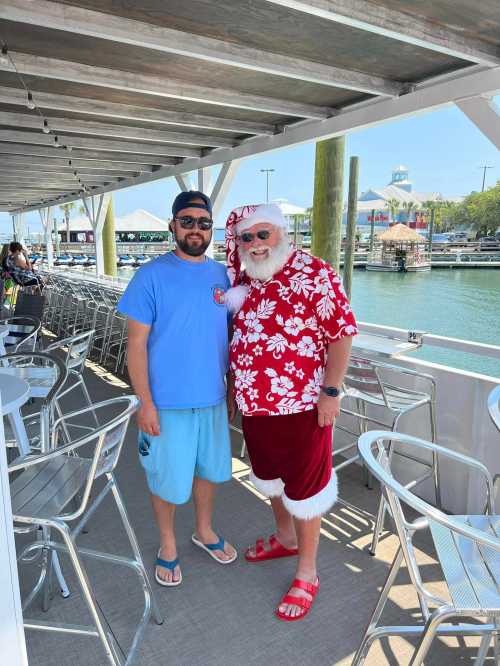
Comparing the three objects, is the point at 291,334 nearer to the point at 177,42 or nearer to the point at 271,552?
the point at 271,552

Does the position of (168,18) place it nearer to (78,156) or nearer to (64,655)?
(64,655)

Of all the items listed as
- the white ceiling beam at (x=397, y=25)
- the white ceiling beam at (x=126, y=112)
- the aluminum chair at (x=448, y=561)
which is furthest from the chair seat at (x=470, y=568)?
the white ceiling beam at (x=126, y=112)

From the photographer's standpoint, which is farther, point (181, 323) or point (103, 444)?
point (181, 323)

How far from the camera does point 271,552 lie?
7.31ft

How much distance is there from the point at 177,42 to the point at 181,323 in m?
1.79

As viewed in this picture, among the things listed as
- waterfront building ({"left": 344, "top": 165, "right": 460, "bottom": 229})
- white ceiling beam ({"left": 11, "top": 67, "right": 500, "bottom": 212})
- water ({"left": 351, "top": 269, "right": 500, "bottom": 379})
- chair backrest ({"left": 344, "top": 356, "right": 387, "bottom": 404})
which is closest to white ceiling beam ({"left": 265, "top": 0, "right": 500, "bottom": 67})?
white ceiling beam ({"left": 11, "top": 67, "right": 500, "bottom": 212})

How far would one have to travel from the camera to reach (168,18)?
8.34 feet

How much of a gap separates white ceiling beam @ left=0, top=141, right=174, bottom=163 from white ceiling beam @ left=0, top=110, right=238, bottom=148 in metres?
1.03

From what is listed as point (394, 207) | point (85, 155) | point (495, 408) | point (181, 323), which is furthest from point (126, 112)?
point (394, 207)

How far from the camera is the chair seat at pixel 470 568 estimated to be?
1147 mm

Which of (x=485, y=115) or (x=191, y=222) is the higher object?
(x=485, y=115)

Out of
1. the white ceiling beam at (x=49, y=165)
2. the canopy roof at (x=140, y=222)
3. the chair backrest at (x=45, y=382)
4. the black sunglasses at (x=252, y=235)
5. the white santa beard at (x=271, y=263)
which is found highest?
the white ceiling beam at (x=49, y=165)

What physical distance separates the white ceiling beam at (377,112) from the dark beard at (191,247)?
229cm

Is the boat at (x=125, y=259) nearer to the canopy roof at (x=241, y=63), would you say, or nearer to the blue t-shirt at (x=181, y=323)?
the canopy roof at (x=241, y=63)
